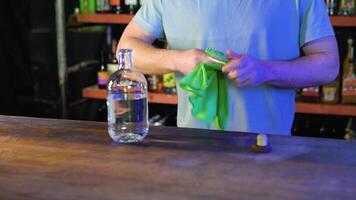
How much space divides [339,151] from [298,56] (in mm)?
464

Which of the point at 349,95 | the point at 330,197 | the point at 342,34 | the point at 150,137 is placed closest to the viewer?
the point at 330,197

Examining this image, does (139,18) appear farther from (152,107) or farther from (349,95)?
(152,107)

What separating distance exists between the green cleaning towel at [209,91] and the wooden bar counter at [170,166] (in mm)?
99

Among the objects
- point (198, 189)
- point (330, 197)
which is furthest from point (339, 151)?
point (198, 189)

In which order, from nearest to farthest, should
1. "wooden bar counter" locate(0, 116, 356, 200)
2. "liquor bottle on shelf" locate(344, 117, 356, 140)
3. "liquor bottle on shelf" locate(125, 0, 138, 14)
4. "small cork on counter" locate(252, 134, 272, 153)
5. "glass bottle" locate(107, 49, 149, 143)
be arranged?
"wooden bar counter" locate(0, 116, 356, 200)
"small cork on counter" locate(252, 134, 272, 153)
"glass bottle" locate(107, 49, 149, 143)
"liquor bottle on shelf" locate(344, 117, 356, 140)
"liquor bottle on shelf" locate(125, 0, 138, 14)

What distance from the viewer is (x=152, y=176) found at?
89 centimetres

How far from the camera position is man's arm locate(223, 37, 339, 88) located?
1.25 meters

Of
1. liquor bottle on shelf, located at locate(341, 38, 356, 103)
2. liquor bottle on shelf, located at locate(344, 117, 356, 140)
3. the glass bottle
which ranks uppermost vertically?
the glass bottle

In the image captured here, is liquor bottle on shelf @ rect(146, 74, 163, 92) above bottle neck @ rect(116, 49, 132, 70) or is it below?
below

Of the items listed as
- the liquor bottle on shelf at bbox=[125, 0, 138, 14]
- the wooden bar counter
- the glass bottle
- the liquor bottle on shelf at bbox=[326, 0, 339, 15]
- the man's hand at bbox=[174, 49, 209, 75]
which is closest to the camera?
the wooden bar counter

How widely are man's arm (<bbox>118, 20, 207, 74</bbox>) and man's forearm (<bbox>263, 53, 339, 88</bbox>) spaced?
193mm

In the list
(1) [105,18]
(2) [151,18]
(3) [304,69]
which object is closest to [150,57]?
(2) [151,18]

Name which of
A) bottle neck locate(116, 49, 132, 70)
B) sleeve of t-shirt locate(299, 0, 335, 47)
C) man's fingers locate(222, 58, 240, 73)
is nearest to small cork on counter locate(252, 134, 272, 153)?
man's fingers locate(222, 58, 240, 73)

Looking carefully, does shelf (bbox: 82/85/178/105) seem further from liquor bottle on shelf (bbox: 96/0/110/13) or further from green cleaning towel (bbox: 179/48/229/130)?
green cleaning towel (bbox: 179/48/229/130)
